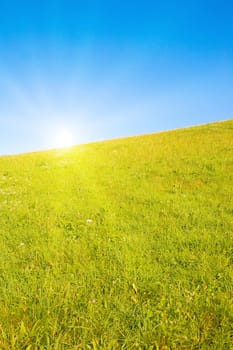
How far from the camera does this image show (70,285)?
161 inches

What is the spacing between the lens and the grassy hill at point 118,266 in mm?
3207

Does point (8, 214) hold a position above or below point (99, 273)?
above

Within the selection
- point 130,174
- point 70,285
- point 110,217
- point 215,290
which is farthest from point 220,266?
point 130,174

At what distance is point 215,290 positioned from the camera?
13.0 feet

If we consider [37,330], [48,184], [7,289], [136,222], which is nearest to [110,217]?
[136,222]

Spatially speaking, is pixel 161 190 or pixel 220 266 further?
pixel 161 190

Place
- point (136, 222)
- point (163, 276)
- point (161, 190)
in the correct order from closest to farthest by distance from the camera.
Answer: point (163, 276), point (136, 222), point (161, 190)

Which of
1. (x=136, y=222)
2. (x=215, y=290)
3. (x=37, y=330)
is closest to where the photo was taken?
(x=37, y=330)

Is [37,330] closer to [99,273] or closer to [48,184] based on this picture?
[99,273]

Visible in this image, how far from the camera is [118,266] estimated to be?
466 cm

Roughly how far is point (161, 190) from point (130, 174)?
2857 millimetres

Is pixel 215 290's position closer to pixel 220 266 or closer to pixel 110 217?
pixel 220 266

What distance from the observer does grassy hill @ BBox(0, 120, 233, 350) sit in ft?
10.5

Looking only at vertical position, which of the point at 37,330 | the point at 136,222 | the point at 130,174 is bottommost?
the point at 37,330
